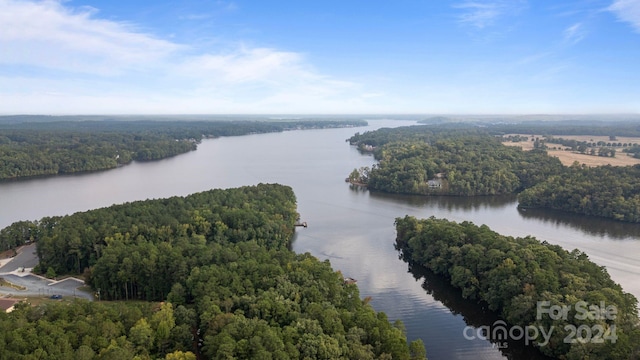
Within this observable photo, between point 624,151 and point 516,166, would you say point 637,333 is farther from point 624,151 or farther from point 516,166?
point 624,151

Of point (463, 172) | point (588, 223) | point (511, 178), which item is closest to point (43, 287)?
point (588, 223)

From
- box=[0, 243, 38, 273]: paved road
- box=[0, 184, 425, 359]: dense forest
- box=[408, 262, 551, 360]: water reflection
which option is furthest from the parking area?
box=[408, 262, 551, 360]: water reflection

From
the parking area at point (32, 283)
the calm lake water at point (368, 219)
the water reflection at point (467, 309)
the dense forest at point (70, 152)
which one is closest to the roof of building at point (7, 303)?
the parking area at point (32, 283)

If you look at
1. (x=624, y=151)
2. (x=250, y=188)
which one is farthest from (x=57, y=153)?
(x=624, y=151)

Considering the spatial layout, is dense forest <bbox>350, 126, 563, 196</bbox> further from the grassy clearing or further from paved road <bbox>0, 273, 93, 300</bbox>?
the grassy clearing

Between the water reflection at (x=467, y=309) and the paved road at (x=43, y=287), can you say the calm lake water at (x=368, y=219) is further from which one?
the paved road at (x=43, y=287)

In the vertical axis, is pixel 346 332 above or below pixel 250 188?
below

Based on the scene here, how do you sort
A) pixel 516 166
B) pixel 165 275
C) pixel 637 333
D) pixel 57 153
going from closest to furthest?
pixel 637 333, pixel 165 275, pixel 516 166, pixel 57 153
